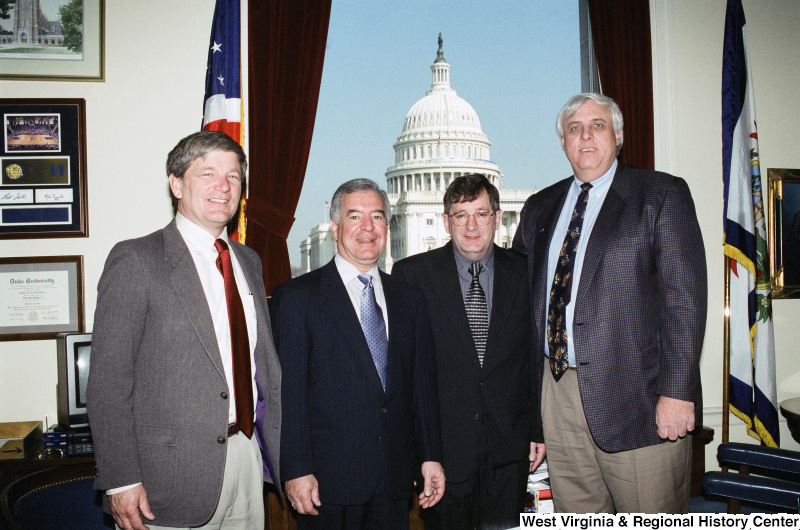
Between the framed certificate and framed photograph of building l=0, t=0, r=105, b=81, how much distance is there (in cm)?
100

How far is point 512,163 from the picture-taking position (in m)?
4.04

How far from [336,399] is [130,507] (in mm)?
615

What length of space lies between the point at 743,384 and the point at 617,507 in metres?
1.78

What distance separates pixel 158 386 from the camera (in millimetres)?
1525

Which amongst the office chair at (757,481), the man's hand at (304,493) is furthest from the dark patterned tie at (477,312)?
the office chair at (757,481)

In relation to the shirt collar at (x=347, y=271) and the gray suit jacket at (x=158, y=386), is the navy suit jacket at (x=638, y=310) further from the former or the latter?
the gray suit jacket at (x=158, y=386)

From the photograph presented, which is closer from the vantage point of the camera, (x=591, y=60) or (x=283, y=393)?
(x=283, y=393)

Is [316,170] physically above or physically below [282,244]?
above

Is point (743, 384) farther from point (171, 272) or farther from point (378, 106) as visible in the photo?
point (171, 272)

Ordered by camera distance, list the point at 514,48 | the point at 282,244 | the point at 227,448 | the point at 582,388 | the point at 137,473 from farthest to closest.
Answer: the point at 514,48, the point at 282,244, the point at 582,388, the point at 227,448, the point at 137,473

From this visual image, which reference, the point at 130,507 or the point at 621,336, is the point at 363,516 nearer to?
the point at 130,507

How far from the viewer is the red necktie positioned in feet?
5.34

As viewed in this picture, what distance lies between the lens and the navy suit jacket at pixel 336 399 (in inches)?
67.8

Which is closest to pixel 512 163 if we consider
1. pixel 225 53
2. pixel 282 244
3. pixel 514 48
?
pixel 514 48
